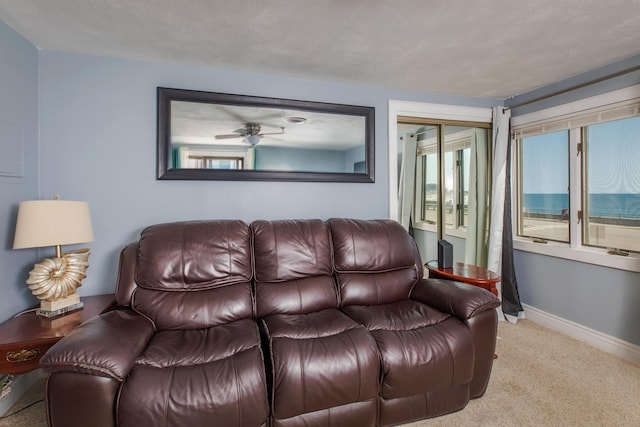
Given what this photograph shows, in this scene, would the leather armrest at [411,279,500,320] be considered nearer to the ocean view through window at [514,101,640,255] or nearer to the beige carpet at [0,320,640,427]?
the beige carpet at [0,320,640,427]

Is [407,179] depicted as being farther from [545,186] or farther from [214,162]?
A: [214,162]

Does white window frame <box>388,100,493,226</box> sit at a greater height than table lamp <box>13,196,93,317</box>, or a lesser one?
greater

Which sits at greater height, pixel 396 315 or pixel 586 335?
pixel 396 315

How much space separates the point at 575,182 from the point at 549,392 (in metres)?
1.80

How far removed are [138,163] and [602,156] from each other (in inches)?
148

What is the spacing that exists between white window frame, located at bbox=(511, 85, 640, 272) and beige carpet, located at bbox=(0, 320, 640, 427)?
0.75 m

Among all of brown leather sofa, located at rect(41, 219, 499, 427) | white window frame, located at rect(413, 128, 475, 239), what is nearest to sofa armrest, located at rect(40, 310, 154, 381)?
brown leather sofa, located at rect(41, 219, 499, 427)

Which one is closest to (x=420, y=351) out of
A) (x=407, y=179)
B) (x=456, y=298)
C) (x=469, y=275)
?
(x=456, y=298)

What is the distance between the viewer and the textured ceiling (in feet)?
5.37

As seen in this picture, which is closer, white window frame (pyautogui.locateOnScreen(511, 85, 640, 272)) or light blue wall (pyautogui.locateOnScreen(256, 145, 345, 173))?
white window frame (pyautogui.locateOnScreen(511, 85, 640, 272))

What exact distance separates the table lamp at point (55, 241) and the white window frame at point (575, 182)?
3.77 metres

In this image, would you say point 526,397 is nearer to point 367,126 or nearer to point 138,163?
point 367,126

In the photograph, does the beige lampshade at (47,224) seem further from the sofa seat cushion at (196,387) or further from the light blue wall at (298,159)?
the light blue wall at (298,159)

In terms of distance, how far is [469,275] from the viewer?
93.5 inches
